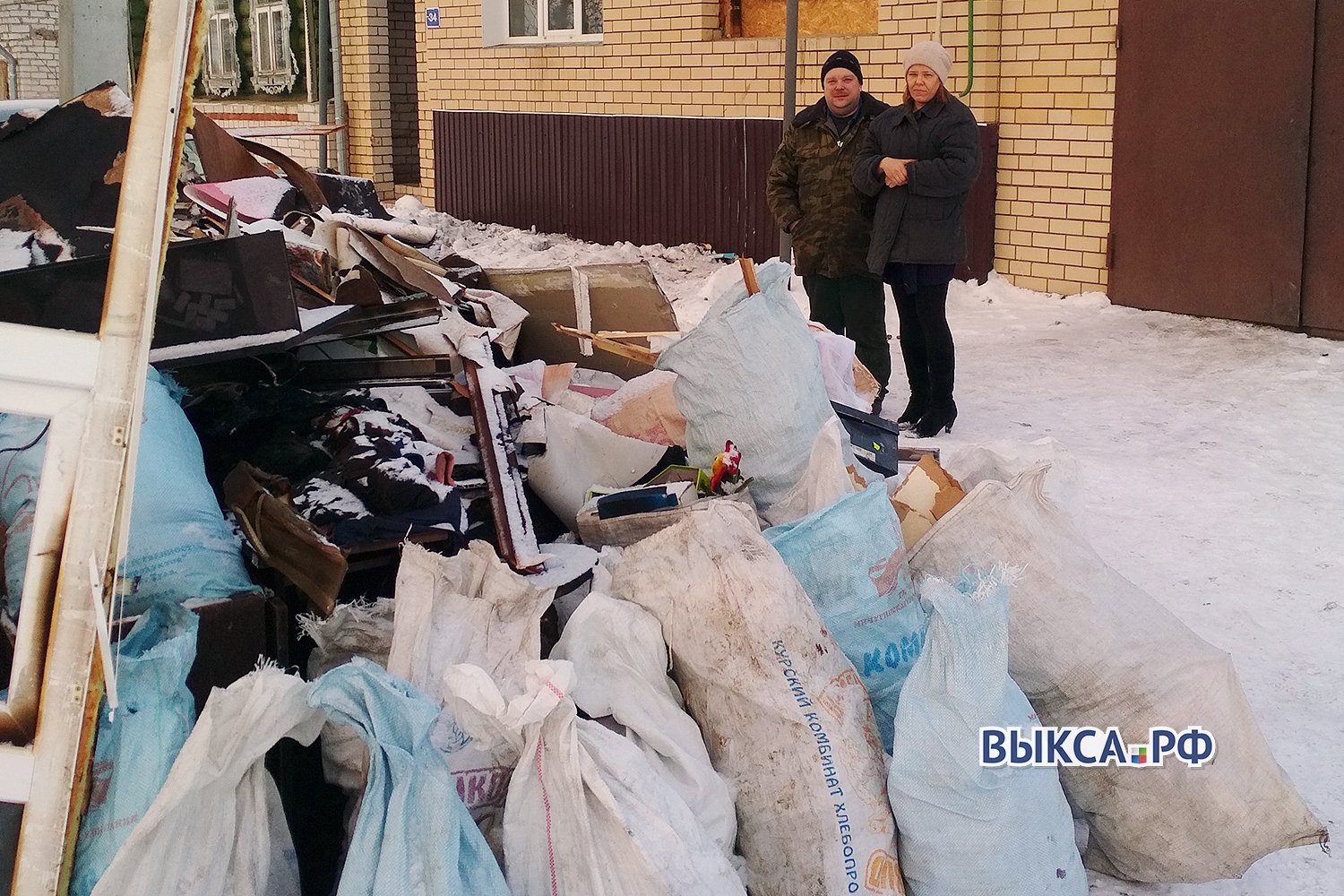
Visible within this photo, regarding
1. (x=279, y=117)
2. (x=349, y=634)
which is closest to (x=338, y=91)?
(x=279, y=117)

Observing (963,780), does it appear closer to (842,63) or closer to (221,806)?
(221,806)

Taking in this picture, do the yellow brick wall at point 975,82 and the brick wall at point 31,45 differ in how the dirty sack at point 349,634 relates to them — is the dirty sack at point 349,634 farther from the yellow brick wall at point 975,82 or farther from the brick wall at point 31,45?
the brick wall at point 31,45

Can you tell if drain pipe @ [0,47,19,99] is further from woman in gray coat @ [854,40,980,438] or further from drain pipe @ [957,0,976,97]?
Answer: drain pipe @ [957,0,976,97]

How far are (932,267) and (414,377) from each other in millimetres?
2437

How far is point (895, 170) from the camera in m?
4.91

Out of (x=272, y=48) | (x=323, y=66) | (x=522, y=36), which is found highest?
(x=272, y=48)

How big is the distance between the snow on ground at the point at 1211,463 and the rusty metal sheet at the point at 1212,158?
0.20m

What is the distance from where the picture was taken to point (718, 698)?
226 centimetres

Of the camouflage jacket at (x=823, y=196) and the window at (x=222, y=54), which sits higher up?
the window at (x=222, y=54)

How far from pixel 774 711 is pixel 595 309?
293cm

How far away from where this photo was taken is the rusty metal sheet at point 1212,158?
6.17m

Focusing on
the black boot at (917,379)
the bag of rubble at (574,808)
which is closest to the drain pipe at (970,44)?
the black boot at (917,379)

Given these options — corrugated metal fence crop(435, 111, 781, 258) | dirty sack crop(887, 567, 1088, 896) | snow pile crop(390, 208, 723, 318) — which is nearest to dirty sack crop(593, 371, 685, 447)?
dirty sack crop(887, 567, 1088, 896)

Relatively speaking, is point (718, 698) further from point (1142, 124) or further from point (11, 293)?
point (1142, 124)
